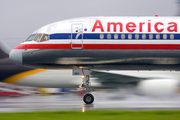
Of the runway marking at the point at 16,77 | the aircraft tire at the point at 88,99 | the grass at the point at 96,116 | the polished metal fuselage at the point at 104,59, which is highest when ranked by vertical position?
the polished metal fuselage at the point at 104,59

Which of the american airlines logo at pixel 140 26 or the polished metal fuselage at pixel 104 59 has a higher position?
the american airlines logo at pixel 140 26

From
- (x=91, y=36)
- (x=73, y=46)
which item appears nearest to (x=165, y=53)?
(x=91, y=36)

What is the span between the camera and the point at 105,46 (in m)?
14.1

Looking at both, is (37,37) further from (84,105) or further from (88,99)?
(84,105)

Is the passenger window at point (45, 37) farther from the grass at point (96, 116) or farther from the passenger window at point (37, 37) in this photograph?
the grass at point (96, 116)

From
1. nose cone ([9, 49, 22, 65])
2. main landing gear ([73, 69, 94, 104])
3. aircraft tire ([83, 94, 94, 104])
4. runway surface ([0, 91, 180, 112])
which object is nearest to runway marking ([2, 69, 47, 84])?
runway surface ([0, 91, 180, 112])

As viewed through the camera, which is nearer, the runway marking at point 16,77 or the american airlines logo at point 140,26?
the american airlines logo at point 140,26

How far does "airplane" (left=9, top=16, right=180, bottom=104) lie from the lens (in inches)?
554

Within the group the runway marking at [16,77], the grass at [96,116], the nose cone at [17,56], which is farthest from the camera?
the runway marking at [16,77]

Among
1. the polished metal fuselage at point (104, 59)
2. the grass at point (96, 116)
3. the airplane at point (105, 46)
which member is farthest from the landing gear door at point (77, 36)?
the grass at point (96, 116)

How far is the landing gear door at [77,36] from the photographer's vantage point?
14227 millimetres

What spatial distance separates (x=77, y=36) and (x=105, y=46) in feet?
5.27

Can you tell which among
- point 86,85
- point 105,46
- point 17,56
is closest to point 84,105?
point 86,85

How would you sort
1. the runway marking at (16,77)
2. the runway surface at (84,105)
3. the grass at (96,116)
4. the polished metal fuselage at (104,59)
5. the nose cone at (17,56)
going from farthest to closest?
the runway marking at (16,77)
the nose cone at (17,56)
the polished metal fuselage at (104,59)
the runway surface at (84,105)
the grass at (96,116)
